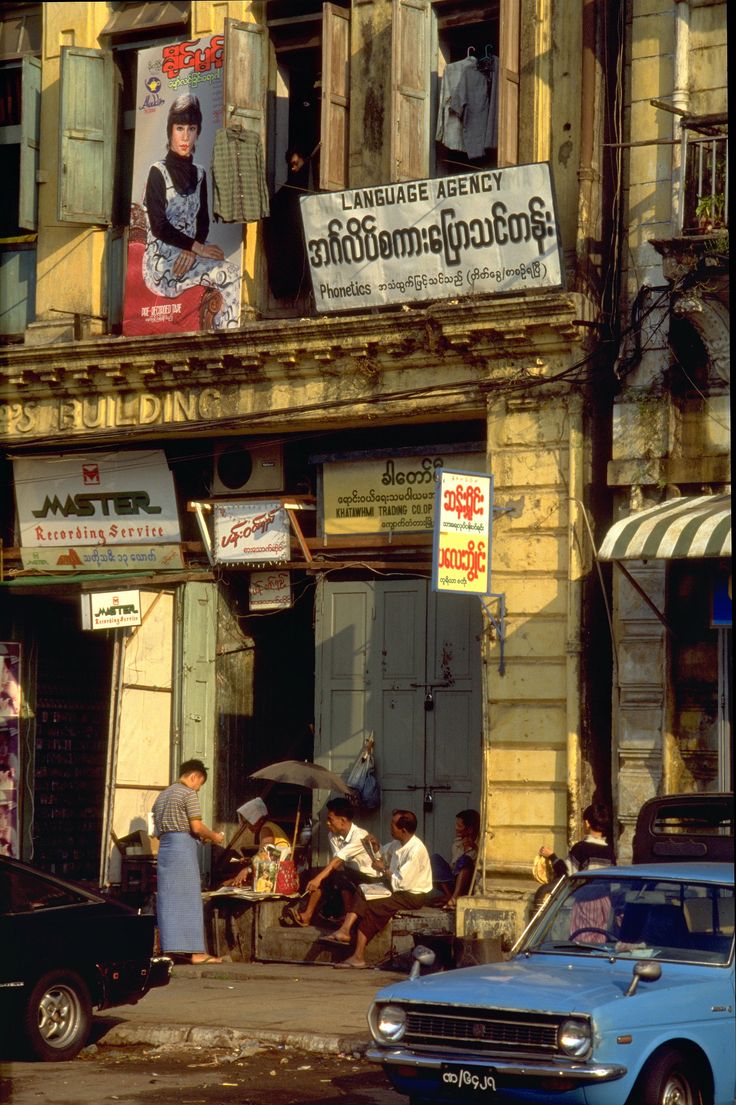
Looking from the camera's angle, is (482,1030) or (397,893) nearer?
(482,1030)

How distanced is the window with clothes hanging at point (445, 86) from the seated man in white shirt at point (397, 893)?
6.17 m

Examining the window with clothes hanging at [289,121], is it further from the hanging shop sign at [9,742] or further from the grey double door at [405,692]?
the hanging shop sign at [9,742]

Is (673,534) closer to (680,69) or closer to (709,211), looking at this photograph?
(709,211)

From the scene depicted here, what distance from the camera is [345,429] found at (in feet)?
56.2

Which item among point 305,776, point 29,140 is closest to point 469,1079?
point 305,776

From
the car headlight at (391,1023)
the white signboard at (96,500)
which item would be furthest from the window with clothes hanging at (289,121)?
the car headlight at (391,1023)

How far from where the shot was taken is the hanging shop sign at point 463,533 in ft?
48.2

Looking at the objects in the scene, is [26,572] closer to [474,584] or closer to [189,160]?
[189,160]

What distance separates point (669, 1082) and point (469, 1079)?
93cm

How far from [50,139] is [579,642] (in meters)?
8.34

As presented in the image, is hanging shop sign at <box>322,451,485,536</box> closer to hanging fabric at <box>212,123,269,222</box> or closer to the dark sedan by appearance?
hanging fabric at <box>212,123,269,222</box>

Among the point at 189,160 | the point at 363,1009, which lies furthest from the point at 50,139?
the point at 363,1009

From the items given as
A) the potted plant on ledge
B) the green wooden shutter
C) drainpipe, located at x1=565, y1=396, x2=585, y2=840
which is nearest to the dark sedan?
drainpipe, located at x1=565, y1=396, x2=585, y2=840

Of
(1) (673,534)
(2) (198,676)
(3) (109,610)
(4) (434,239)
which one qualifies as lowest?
(2) (198,676)
